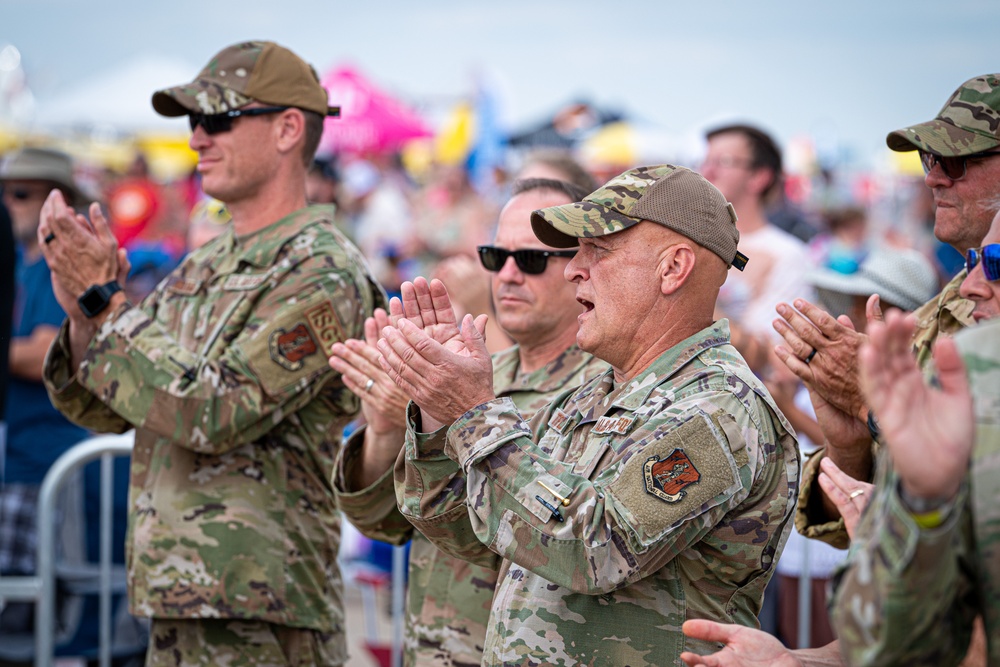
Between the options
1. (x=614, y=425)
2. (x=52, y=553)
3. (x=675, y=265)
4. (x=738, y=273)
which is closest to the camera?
(x=614, y=425)

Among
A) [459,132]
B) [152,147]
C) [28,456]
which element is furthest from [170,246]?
[152,147]

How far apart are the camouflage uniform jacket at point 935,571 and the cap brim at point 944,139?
4.17 feet

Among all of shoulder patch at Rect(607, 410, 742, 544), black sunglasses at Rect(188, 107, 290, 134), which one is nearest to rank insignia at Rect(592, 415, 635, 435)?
shoulder patch at Rect(607, 410, 742, 544)

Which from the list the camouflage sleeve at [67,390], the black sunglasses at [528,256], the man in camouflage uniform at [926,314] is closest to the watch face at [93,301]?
the camouflage sleeve at [67,390]

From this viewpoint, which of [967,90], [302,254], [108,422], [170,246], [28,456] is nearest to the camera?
[967,90]

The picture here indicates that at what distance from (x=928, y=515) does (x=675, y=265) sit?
1.06m

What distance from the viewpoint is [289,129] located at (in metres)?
3.83

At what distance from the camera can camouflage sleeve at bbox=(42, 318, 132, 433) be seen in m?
3.68

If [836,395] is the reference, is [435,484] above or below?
below

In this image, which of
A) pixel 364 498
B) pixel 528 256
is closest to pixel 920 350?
pixel 528 256

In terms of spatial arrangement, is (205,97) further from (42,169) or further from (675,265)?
(42,169)

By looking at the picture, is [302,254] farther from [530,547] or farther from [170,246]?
[170,246]

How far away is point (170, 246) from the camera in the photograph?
31.7 ft

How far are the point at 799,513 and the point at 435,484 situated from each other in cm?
109
